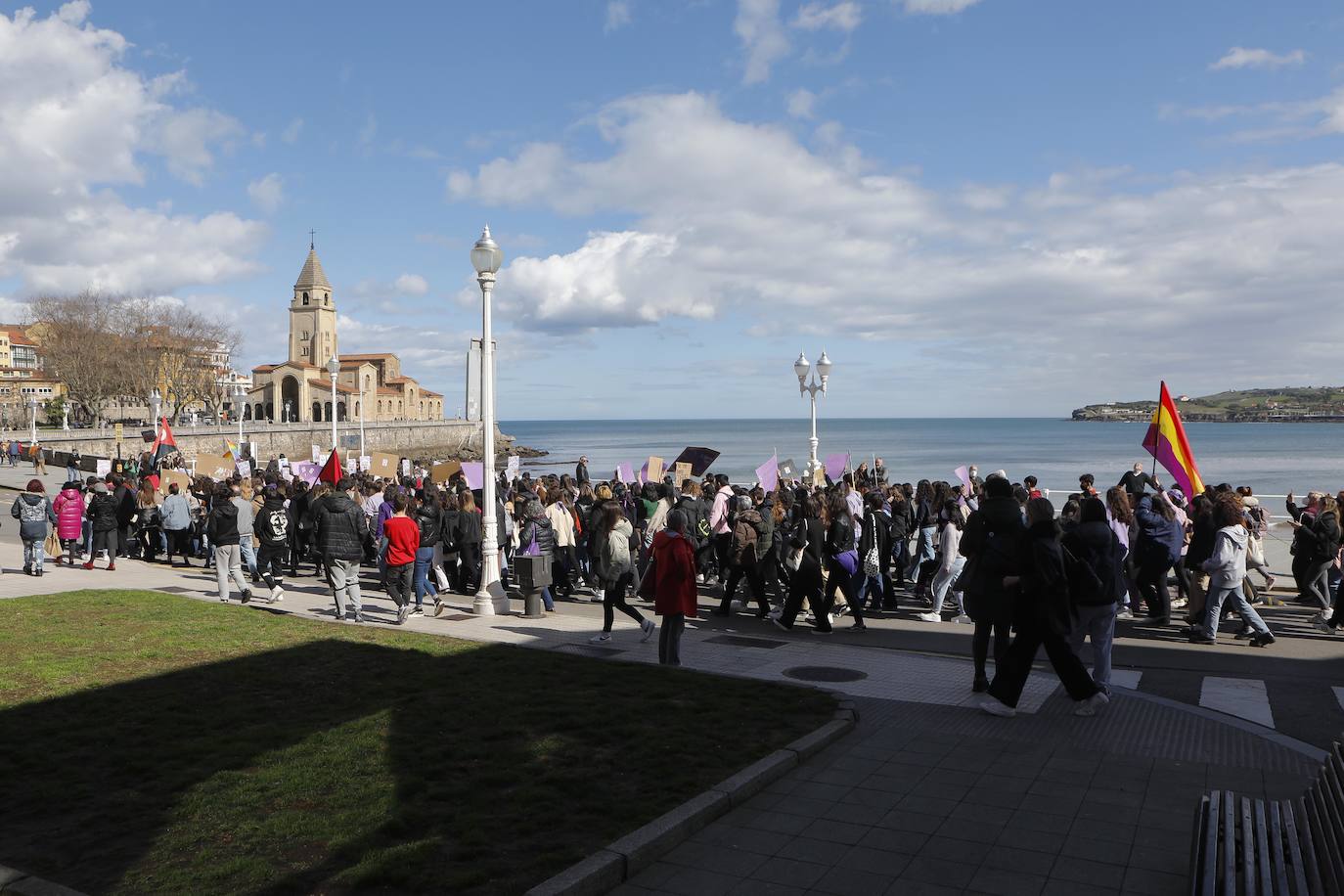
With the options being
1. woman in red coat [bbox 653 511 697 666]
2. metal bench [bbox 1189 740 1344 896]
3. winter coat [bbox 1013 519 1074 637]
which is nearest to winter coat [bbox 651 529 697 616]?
woman in red coat [bbox 653 511 697 666]

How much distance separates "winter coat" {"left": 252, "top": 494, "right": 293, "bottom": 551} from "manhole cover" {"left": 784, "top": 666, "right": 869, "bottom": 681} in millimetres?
9176

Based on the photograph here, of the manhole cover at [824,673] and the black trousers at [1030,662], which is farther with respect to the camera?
the manhole cover at [824,673]

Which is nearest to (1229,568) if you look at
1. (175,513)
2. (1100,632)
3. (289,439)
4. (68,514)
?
(1100,632)

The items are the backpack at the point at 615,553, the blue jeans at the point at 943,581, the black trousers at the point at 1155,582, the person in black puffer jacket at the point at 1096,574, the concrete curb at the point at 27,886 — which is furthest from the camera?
the blue jeans at the point at 943,581

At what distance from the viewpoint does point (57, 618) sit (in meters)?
11.9

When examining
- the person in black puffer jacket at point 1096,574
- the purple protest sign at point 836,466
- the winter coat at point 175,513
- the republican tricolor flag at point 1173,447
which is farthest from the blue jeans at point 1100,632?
the winter coat at point 175,513

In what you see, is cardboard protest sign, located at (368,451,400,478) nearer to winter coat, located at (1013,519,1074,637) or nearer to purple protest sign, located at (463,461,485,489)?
purple protest sign, located at (463,461,485,489)

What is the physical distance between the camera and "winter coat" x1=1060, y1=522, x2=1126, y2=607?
27.2 feet

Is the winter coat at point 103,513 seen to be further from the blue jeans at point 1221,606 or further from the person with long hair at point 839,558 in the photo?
the blue jeans at point 1221,606

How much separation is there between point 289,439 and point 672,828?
332 feet

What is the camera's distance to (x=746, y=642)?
1149cm

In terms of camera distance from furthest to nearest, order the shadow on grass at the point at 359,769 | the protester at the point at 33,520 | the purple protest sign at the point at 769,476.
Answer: the purple protest sign at the point at 769,476 → the protester at the point at 33,520 → the shadow on grass at the point at 359,769

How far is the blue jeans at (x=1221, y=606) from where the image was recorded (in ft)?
35.6

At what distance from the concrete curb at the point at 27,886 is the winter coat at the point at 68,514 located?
14947 millimetres
